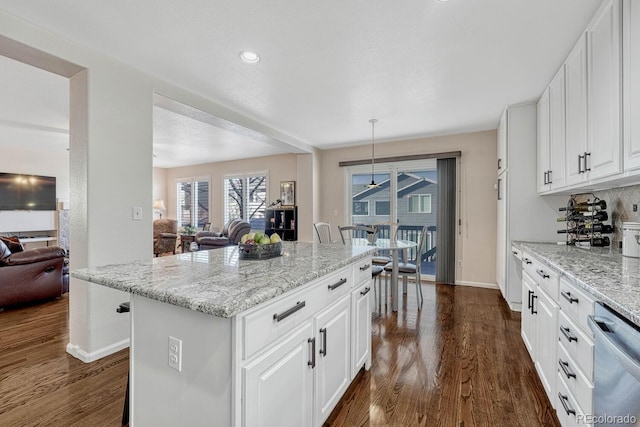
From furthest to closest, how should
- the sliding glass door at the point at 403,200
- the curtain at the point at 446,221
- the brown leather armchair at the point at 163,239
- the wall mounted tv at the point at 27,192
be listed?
the brown leather armchair at the point at 163,239 → the wall mounted tv at the point at 27,192 → the sliding glass door at the point at 403,200 → the curtain at the point at 446,221

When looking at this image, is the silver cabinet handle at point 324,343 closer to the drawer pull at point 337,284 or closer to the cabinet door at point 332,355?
the cabinet door at point 332,355

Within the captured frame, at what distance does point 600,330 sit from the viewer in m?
1.04

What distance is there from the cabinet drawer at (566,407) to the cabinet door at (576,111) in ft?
4.61

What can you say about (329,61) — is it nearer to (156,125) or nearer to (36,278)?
(156,125)

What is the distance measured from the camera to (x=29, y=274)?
346 cm

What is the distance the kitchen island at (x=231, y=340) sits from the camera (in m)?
0.98

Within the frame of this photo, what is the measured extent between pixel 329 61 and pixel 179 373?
8.14 ft

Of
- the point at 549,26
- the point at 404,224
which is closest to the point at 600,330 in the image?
the point at 549,26

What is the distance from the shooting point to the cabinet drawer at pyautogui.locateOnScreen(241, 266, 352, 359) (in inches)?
39.7

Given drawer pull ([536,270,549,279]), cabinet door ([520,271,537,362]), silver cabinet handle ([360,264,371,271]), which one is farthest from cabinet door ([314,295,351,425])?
cabinet door ([520,271,537,362])

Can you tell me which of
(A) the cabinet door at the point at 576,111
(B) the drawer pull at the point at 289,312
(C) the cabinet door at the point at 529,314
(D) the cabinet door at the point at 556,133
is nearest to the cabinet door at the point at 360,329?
(B) the drawer pull at the point at 289,312

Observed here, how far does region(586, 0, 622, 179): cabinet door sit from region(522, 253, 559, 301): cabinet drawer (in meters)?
0.66

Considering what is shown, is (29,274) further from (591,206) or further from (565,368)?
(591,206)

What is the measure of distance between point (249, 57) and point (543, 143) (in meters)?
3.03
